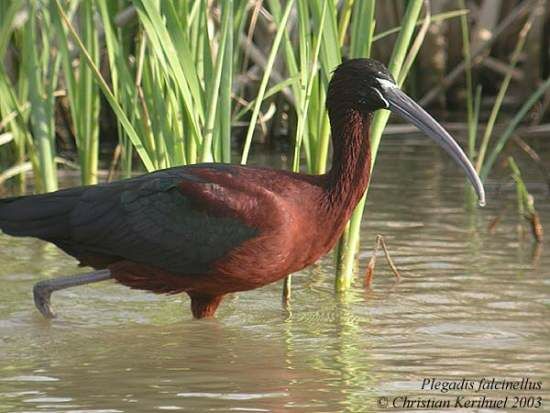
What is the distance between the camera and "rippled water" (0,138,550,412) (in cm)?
459

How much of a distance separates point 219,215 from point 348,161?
0.55 meters

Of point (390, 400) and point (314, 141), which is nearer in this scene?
point (390, 400)

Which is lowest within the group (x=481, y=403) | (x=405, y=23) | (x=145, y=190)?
(x=481, y=403)

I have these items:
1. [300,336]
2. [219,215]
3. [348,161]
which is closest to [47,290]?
[219,215]

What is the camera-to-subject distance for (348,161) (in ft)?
17.8

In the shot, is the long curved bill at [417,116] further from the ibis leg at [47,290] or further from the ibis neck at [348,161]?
the ibis leg at [47,290]

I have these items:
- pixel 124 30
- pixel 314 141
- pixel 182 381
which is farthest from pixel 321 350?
pixel 124 30

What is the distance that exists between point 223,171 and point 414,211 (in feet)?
9.99

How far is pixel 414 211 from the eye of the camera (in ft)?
27.0

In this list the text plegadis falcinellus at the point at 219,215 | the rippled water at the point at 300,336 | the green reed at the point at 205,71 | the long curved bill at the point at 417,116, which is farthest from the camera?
the green reed at the point at 205,71

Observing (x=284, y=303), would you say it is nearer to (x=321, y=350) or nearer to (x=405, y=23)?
(x=321, y=350)

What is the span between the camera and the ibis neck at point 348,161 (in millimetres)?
5359

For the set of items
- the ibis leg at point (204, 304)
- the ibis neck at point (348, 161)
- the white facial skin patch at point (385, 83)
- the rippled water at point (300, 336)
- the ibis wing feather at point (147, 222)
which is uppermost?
the white facial skin patch at point (385, 83)

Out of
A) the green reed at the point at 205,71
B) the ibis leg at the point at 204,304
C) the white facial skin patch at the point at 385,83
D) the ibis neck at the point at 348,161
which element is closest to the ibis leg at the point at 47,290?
the ibis leg at the point at 204,304
